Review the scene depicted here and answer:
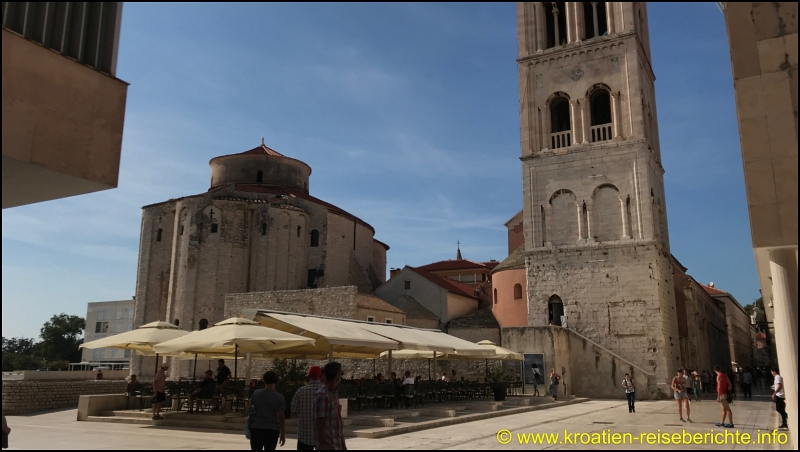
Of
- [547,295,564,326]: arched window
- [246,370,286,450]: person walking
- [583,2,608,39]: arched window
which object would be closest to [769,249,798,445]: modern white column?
[246,370,286,450]: person walking

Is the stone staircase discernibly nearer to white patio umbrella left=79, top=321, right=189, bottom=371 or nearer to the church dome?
white patio umbrella left=79, top=321, right=189, bottom=371

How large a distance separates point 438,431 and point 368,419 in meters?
1.66

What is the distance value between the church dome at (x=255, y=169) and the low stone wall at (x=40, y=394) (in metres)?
22.9

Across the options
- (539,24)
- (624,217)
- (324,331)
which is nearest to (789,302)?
(324,331)

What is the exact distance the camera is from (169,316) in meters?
38.6

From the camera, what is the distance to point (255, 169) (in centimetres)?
4494

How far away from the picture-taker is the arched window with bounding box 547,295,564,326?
30141 mm

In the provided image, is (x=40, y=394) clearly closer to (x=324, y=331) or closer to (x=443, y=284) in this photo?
(x=324, y=331)

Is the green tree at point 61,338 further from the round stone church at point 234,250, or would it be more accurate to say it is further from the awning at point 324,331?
the awning at point 324,331

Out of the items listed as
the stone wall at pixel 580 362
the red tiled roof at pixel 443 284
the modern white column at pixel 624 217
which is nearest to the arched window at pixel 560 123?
the modern white column at pixel 624 217

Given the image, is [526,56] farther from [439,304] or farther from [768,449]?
[768,449]

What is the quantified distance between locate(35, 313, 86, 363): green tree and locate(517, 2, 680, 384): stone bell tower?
6716cm

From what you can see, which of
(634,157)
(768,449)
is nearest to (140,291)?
(634,157)

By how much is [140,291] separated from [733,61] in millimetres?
38789
